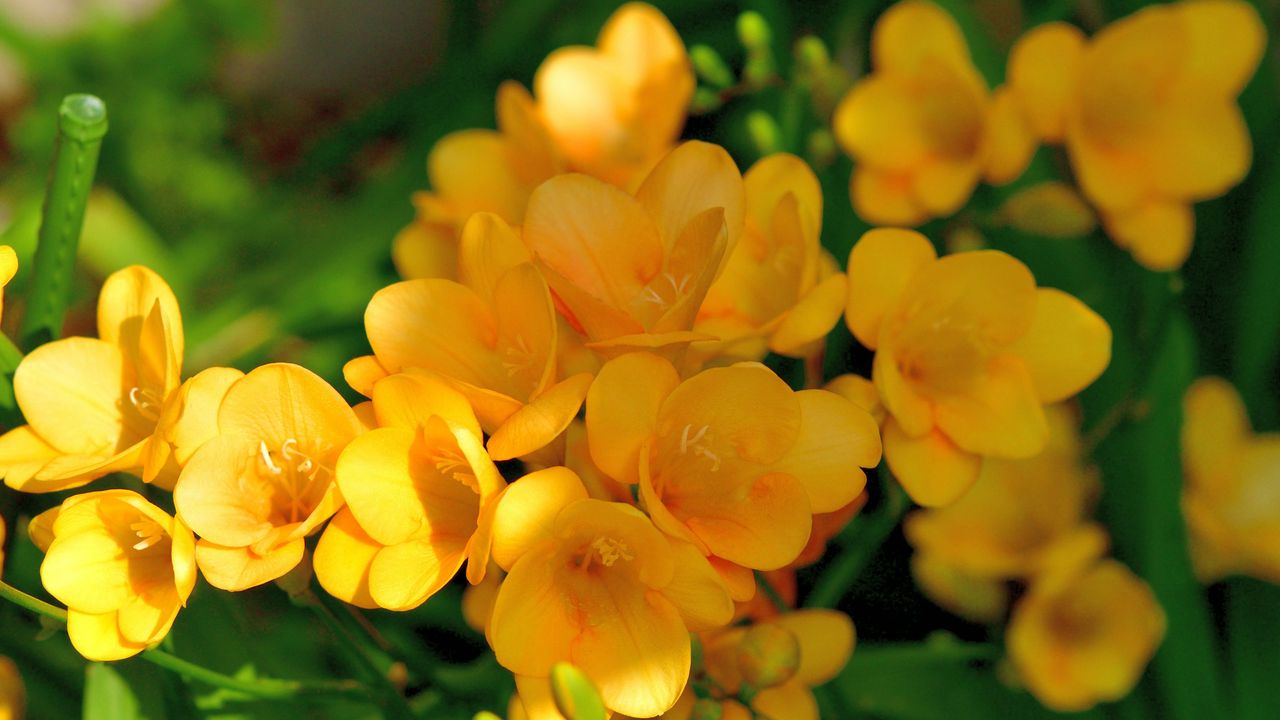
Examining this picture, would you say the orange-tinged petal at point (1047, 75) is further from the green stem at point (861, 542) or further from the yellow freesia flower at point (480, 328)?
the yellow freesia flower at point (480, 328)

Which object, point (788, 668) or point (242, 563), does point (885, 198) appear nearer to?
point (788, 668)

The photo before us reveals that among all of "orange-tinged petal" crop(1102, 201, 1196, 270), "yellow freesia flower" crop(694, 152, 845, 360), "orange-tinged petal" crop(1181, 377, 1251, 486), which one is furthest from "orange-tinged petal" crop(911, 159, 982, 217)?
"orange-tinged petal" crop(1181, 377, 1251, 486)

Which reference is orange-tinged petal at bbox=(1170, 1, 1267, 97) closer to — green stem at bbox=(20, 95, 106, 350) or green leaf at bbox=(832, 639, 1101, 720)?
green leaf at bbox=(832, 639, 1101, 720)

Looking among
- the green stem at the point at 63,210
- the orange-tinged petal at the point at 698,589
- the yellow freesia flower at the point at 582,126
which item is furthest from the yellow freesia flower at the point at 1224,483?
the green stem at the point at 63,210

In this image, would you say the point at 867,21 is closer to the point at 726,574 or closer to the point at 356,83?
the point at 726,574

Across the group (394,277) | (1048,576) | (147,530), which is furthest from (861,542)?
(394,277)
